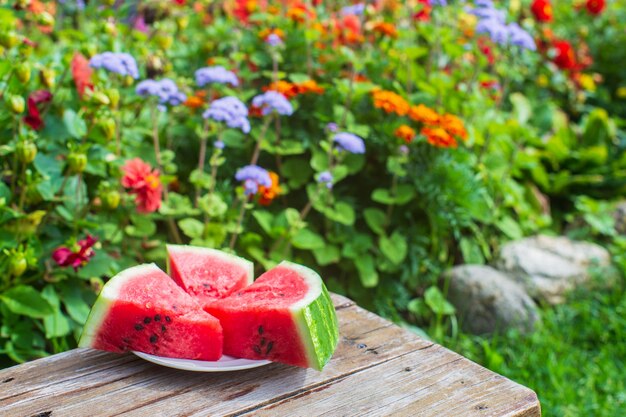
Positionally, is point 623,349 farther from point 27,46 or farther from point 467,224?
point 27,46

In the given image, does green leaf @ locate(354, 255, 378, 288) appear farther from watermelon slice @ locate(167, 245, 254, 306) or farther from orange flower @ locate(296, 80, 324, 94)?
watermelon slice @ locate(167, 245, 254, 306)

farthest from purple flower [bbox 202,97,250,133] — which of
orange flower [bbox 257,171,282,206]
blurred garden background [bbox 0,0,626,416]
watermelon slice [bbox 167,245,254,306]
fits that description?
watermelon slice [bbox 167,245,254,306]

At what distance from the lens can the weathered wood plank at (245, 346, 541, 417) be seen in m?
1.59

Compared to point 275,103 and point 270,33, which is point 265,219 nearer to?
point 275,103

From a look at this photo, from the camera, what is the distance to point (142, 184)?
2.71m

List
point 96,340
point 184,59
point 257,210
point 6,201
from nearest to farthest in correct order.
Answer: point 96,340
point 6,201
point 257,210
point 184,59

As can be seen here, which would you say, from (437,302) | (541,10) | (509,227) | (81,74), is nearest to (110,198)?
(81,74)

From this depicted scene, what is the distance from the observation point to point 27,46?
8.64 ft

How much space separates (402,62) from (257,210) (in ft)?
4.29

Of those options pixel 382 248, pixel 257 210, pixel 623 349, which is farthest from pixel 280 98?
pixel 623 349

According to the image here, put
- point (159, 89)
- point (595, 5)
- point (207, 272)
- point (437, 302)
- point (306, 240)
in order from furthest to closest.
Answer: point (595, 5) → point (437, 302) → point (306, 240) → point (159, 89) → point (207, 272)

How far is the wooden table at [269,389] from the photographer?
1.56 m

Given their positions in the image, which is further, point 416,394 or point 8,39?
point 8,39

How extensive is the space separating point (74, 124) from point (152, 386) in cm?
137
